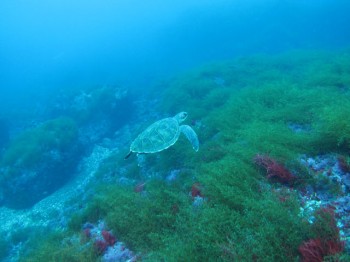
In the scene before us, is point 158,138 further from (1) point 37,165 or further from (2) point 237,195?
(1) point 37,165

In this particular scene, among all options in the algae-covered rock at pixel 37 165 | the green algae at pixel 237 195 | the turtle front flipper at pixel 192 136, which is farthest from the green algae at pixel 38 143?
the turtle front flipper at pixel 192 136

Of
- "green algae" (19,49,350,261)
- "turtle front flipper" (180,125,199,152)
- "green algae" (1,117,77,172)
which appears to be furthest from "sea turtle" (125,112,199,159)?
"green algae" (1,117,77,172)

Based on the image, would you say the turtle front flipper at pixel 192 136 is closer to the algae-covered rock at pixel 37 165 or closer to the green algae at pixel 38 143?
the algae-covered rock at pixel 37 165

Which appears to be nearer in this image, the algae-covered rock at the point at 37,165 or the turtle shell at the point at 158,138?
the turtle shell at the point at 158,138

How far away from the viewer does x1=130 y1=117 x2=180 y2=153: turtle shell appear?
8.41 meters

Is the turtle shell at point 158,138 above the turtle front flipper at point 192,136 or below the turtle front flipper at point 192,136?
above

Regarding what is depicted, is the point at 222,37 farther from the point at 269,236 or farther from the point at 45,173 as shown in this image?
the point at 269,236

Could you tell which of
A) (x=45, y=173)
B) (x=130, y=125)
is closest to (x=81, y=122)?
(x=130, y=125)

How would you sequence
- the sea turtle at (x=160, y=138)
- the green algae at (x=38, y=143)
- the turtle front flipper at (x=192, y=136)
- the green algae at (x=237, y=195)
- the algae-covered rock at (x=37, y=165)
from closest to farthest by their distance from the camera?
the green algae at (x=237, y=195)
the turtle front flipper at (x=192, y=136)
the sea turtle at (x=160, y=138)
the algae-covered rock at (x=37, y=165)
the green algae at (x=38, y=143)

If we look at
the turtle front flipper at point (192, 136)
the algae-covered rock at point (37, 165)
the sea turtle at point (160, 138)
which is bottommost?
the algae-covered rock at point (37, 165)

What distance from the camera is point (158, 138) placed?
8.53m

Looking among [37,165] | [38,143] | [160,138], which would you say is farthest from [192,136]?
[38,143]

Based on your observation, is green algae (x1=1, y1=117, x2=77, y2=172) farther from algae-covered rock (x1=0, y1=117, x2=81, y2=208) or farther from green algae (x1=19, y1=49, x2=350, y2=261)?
green algae (x1=19, y1=49, x2=350, y2=261)

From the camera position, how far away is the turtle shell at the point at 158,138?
27.6ft
